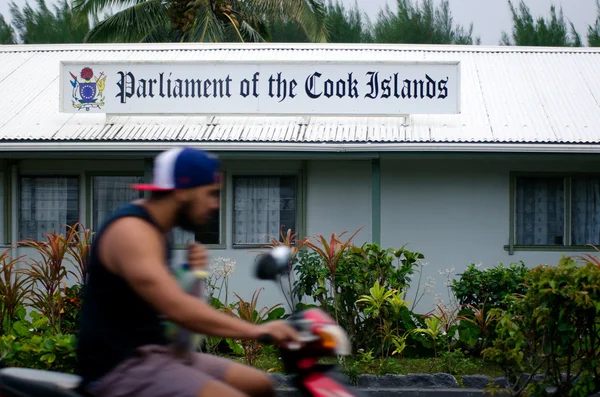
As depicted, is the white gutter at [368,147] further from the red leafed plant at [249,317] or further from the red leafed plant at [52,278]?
the red leafed plant at [249,317]

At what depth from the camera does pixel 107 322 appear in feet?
10.4

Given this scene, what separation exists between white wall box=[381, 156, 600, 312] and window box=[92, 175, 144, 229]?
382cm

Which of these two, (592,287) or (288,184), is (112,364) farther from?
(288,184)

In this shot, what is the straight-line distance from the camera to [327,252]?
384 inches

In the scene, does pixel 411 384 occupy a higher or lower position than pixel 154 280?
lower

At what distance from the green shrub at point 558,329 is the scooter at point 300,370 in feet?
12.5

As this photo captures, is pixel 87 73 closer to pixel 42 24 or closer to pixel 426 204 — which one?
pixel 426 204

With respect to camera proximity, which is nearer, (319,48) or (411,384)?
(411,384)

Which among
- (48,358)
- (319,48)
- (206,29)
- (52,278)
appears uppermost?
(206,29)

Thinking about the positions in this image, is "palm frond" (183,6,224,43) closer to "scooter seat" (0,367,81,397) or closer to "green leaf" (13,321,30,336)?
"green leaf" (13,321,30,336)

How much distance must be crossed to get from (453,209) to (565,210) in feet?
5.51

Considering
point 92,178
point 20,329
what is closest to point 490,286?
point 20,329

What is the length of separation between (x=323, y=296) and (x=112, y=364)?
23.3 ft

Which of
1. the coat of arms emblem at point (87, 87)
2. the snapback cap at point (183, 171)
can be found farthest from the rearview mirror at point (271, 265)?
the coat of arms emblem at point (87, 87)
